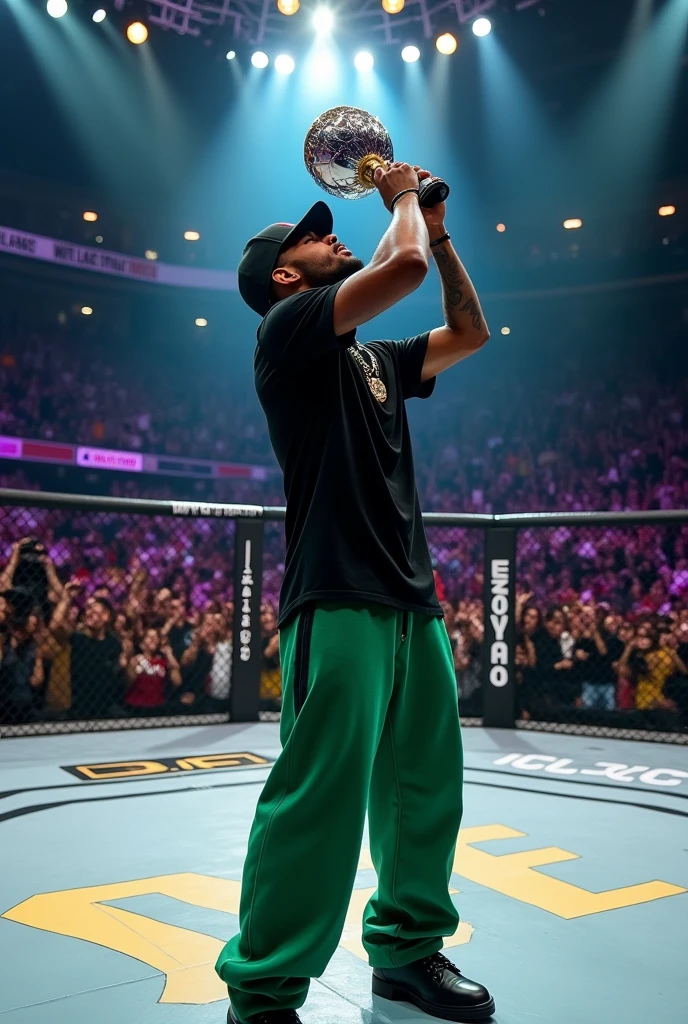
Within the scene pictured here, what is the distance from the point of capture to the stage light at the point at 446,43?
1032cm

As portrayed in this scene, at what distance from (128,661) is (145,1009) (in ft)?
10.9

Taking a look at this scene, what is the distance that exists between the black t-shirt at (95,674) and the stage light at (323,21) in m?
9.15

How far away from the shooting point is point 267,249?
1.52 metres

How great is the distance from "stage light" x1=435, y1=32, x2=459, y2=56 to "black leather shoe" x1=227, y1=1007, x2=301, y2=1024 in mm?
11327

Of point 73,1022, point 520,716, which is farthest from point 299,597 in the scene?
point 520,716

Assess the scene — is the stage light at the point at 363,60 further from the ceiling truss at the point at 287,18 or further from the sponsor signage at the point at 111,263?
the sponsor signage at the point at 111,263

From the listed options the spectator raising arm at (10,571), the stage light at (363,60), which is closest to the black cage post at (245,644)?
the spectator raising arm at (10,571)

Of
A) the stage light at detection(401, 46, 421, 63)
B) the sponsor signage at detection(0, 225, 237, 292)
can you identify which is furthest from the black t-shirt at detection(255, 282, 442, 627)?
the sponsor signage at detection(0, 225, 237, 292)

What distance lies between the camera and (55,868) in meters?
2.09

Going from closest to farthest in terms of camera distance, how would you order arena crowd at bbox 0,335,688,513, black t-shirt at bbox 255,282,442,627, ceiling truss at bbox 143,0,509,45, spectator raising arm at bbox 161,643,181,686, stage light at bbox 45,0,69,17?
black t-shirt at bbox 255,282,442,627, spectator raising arm at bbox 161,643,181,686, stage light at bbox 45,0,69,17, ceiling truss at bbox 143,0,509,45, arena crowd at bbox 0,335,688,513

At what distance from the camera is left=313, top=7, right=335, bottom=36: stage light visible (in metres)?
10.4

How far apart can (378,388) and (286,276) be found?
27 centimetres

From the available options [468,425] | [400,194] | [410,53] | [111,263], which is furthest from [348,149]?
[111,263]

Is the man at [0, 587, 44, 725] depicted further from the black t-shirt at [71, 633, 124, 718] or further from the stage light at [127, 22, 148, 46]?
the stage light at [127, 22, 148, 46]
